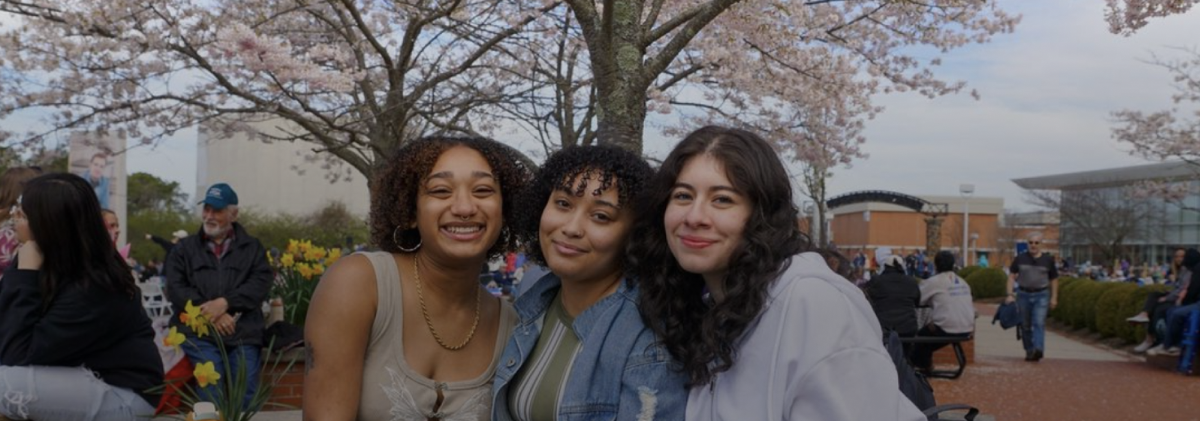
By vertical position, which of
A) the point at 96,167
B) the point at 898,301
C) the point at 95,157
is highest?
the point at 95,157

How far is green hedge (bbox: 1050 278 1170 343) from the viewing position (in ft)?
51.9

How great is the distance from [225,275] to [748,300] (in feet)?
18.1

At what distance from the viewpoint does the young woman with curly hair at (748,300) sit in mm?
1977

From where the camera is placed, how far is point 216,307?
6.78 m

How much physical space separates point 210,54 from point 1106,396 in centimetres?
986

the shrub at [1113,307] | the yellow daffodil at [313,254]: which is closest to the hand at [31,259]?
the yellow daffodil at [313,254]

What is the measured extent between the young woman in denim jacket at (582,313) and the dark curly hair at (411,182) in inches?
4.4

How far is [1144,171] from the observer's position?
1905 inches

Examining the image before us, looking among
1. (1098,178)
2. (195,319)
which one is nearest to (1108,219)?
(1098,178)

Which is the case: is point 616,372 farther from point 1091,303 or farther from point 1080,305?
point 1080,305

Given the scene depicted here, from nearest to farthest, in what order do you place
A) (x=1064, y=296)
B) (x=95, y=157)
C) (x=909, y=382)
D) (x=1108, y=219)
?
1. (x=909, y=382)
2. (x=95, y=157)
3. (x=1064, y=296)
4. (x=1108, y=219)

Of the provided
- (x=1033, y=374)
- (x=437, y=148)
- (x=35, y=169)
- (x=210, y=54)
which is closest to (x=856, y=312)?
(x=437, y=148)

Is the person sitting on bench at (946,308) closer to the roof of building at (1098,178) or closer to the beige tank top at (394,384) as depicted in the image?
the beige tank top at (394,384)

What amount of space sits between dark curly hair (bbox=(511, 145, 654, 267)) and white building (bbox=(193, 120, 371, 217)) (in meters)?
49.1
